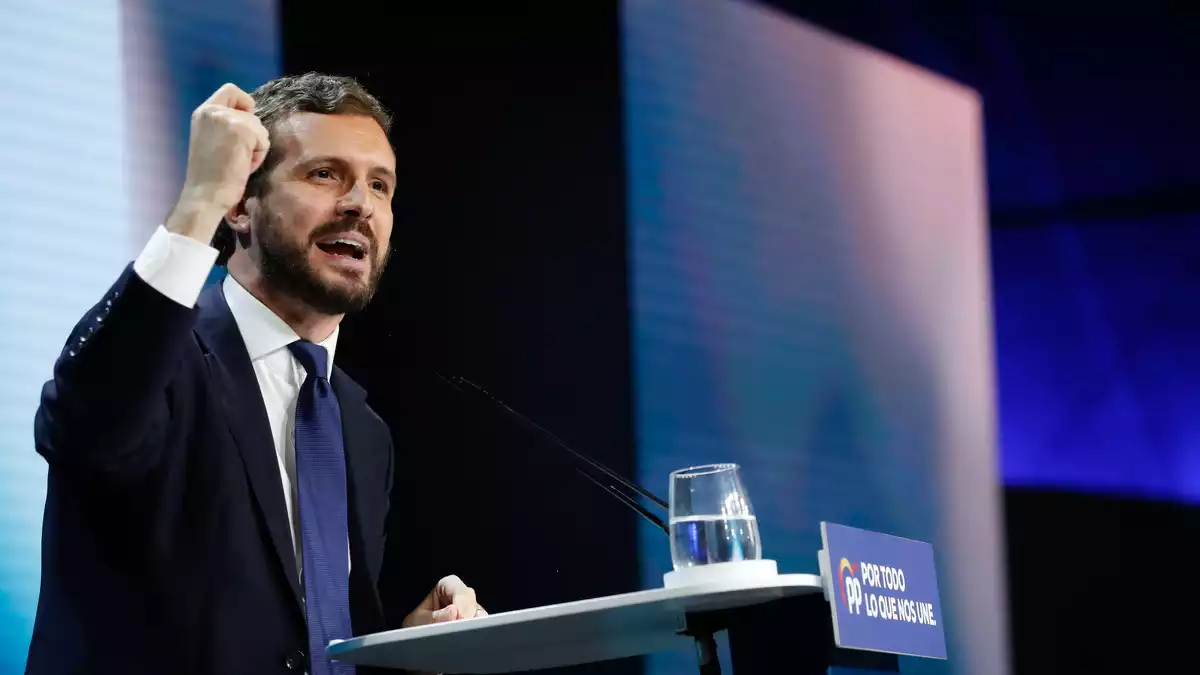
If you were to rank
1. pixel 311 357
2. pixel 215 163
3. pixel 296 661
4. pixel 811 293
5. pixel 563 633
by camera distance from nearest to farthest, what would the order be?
pixel 563 633 < pixel 215 163 < pixel 296 661 < pixel 311 357 < pixel 811 293

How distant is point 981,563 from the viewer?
13.4 ft

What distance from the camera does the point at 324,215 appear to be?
7.45 ft

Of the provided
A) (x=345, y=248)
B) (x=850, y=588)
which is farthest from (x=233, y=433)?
(x=850, y=588)

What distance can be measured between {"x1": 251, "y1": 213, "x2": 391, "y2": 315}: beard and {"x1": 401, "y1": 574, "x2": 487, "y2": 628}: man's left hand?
1.52 feet

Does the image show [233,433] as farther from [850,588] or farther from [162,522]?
[850,588]

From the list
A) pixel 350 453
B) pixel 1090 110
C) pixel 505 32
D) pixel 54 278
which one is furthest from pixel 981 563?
pixel 54 278

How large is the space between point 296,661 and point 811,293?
6.80 feet

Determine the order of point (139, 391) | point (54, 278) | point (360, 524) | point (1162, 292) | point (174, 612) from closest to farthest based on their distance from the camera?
point (139, 391) → point (174, 612) → point (360, 524) → point (54, 278) → point (1162, 292)

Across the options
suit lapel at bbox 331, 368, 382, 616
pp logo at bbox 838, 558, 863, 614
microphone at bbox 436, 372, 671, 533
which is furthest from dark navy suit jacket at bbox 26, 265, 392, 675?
pp logo at bbox 838, 558, 863, 614

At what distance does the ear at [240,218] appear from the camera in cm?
231

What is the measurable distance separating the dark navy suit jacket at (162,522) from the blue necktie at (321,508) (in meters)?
0.03

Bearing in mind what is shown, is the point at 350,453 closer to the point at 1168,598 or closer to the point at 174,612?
the point at 174,612

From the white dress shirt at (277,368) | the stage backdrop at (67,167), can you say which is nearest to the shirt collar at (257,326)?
the white dress shirt at (277,368)

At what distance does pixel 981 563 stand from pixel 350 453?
239 centimetres
